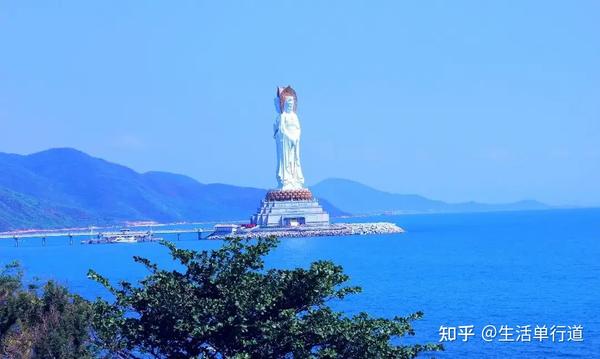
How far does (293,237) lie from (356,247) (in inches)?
349

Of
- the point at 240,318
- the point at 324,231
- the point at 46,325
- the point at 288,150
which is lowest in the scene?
the point at 240,318

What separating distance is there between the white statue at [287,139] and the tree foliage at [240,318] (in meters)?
64.9

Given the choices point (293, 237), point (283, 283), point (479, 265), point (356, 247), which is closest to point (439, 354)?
point (283, 283)

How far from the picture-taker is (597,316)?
2675 cm

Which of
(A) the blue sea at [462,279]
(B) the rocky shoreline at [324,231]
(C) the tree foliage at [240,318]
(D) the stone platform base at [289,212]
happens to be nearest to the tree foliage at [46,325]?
(C) the tree foliage at [240,318]

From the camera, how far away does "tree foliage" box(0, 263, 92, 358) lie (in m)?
11.8

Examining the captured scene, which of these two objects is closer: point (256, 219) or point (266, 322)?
point (266, 322)

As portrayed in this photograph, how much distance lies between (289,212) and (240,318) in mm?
63838

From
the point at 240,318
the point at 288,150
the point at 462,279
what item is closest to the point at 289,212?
the point at 288,150

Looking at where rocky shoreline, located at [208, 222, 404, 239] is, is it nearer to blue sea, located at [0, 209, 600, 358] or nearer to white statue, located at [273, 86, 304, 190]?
blue sea, located at [0, 209, 600, 358]

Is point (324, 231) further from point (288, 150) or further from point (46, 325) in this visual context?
point (46, 325)

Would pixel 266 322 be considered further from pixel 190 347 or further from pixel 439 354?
pixel 439 354

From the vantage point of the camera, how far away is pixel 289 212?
73.8 meters

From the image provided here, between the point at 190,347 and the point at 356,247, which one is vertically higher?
the point at 356,247
